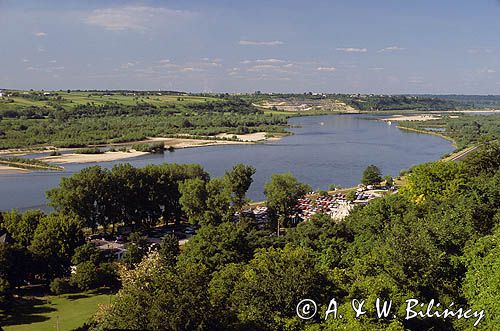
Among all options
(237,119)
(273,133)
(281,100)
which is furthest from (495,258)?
(281,100)

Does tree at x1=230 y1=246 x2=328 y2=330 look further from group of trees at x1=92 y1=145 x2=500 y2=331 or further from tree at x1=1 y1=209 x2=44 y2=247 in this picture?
tree at x1=1 y1=209 x2=44 y2=247

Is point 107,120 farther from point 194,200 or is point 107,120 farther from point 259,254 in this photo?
point 259,254

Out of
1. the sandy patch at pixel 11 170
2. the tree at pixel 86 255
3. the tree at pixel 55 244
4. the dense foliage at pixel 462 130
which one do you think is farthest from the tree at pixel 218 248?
the dense foliage at pixel 462 130

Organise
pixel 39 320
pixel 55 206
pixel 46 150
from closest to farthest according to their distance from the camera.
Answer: pixel 39 320 < pixel 55 206 < pixel 46 150

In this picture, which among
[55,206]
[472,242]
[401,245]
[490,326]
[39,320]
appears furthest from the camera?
[55,206]

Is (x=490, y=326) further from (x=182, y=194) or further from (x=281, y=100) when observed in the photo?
(x=281, y=100)

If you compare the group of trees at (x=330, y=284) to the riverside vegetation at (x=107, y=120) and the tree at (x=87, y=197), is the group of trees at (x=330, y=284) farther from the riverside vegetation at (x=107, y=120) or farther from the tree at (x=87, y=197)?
the riverside vegetation at (x=107, y=120)

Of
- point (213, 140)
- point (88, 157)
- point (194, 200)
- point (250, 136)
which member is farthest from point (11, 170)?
point (250, 136)
